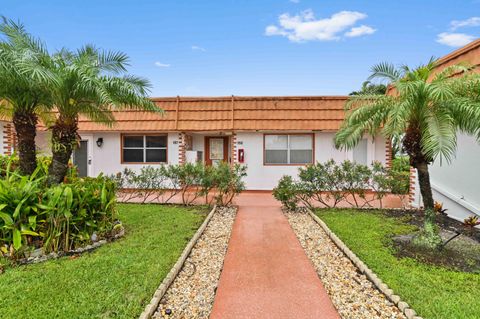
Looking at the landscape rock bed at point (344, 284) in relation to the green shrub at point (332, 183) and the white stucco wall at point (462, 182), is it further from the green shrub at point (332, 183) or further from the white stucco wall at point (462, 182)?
the white stucco wall at point (462, 182)

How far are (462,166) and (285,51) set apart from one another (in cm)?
1065

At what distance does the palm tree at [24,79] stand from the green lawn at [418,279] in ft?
21.6

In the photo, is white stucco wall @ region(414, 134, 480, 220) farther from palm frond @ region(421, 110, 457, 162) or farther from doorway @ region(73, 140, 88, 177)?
doorway @ region(73, 140, 88, 177)

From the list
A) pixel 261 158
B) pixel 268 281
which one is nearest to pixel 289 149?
pixel 261 158

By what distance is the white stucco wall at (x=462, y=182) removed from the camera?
6750 mm

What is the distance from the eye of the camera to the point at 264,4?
11.6 meters

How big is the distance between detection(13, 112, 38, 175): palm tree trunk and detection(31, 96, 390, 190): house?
6256 millimetres

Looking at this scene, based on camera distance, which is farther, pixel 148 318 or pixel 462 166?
pixel 462 166

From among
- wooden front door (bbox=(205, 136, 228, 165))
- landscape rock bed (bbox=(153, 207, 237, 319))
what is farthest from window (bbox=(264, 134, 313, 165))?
landscape rock bed (bbox=(153, 207, 237, 319))

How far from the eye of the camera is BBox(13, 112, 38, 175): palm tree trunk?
19.4 feet

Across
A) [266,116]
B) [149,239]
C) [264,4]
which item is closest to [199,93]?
[266,116]

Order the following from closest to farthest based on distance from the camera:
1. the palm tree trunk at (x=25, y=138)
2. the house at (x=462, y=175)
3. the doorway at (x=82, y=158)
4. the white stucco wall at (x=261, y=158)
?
the palm tree trunk at (x=25, y=138)
the house at (x=462, y=175)
the white stucco wall at (x=261, y=158)
the doorway at (x=82, y=158)

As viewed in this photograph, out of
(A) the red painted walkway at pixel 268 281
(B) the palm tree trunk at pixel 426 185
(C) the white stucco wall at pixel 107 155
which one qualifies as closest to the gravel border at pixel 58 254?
(A) the red painted walkway at pixel 268 281

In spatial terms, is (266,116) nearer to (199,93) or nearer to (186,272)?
(199,93)
